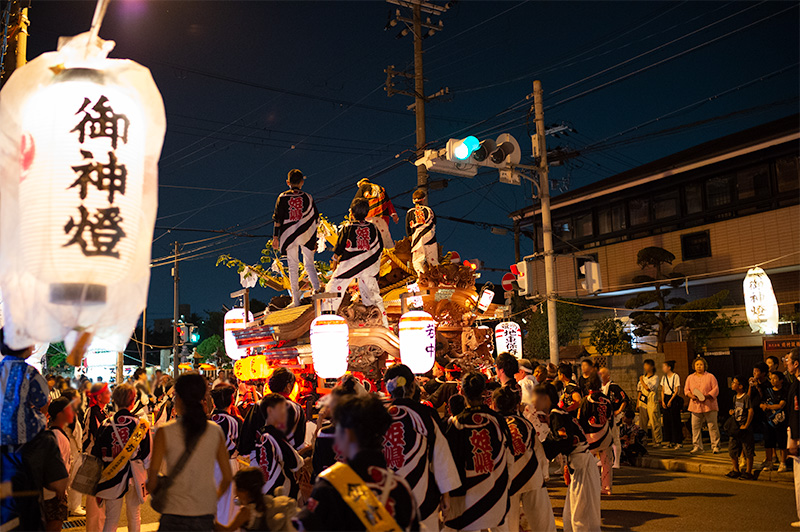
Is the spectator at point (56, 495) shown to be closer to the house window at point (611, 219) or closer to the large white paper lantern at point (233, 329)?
the large white paper lantern at point (233, 329)

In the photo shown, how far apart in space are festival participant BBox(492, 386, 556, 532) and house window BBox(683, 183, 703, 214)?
1688cm

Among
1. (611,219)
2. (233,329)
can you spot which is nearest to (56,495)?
(233,329)

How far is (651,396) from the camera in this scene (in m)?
15.9

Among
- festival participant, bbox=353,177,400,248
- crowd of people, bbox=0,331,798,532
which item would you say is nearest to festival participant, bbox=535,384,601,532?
crowd of people, bbox=0,331,798,532

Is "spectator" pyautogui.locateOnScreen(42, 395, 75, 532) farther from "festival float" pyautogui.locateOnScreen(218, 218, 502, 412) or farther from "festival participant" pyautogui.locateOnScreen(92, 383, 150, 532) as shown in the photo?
"festival float" pyautogui.locateOnScreen(218, 218, 502, 412)

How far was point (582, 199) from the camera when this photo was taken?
79.6 feet

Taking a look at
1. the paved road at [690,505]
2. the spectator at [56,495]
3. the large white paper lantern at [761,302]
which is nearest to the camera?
the spectator at [56,495]

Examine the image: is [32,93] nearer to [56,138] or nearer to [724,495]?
[56,138]

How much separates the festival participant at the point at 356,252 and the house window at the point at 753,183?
44.6 feet

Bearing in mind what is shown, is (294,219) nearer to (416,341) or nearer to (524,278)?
(416,341)

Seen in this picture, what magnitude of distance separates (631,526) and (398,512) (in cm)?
620

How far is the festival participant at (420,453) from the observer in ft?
17.4

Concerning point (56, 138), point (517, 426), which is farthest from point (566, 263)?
point (56, 138)

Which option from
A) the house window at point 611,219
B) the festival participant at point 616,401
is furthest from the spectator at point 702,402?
the house window at point 611,219
